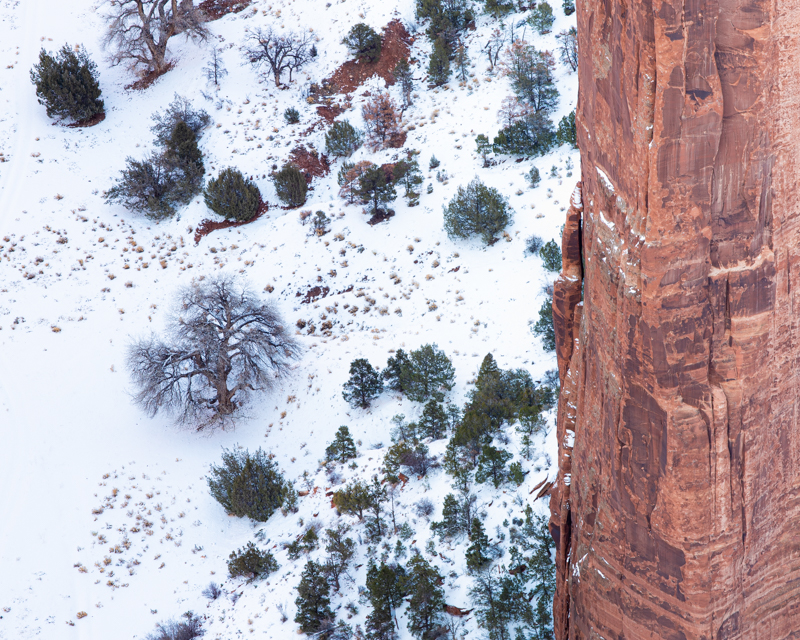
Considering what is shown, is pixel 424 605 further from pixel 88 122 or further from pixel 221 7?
pixel 221 7

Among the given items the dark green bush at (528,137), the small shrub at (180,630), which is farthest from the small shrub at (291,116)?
the small shrub at (180,630)

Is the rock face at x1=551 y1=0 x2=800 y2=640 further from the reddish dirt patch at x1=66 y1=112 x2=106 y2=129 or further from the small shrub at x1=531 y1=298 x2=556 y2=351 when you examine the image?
the reddish dirt patch at x1=66 y1=112 x2=106 y2=129

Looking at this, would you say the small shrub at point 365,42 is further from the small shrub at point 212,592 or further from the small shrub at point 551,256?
the small shrub at point 212,592

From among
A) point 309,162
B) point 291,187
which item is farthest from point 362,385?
point 309,162

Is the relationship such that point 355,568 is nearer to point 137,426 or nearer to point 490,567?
point 490,567

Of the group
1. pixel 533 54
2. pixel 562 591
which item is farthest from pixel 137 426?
pixel 533 54
